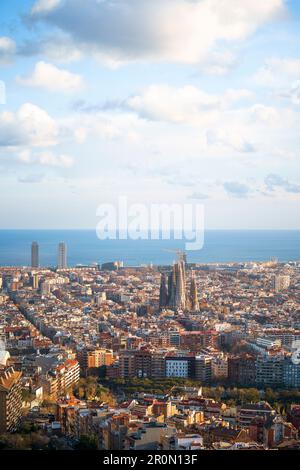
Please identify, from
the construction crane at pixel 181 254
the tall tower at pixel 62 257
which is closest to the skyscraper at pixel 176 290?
the construction crane at pixel 181 254

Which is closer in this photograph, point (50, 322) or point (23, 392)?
point (23, 392)

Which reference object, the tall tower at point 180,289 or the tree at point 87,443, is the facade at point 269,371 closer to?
the tree at point 87,443

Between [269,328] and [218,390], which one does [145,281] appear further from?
[218,390]

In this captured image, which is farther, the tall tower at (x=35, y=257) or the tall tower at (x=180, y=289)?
A: the tall tower at (x=35, y=257)

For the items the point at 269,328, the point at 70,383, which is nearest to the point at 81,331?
the point at 269,328

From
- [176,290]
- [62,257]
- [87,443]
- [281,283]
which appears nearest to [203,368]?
[87,443]

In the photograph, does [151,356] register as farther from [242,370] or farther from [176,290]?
[176,290]
